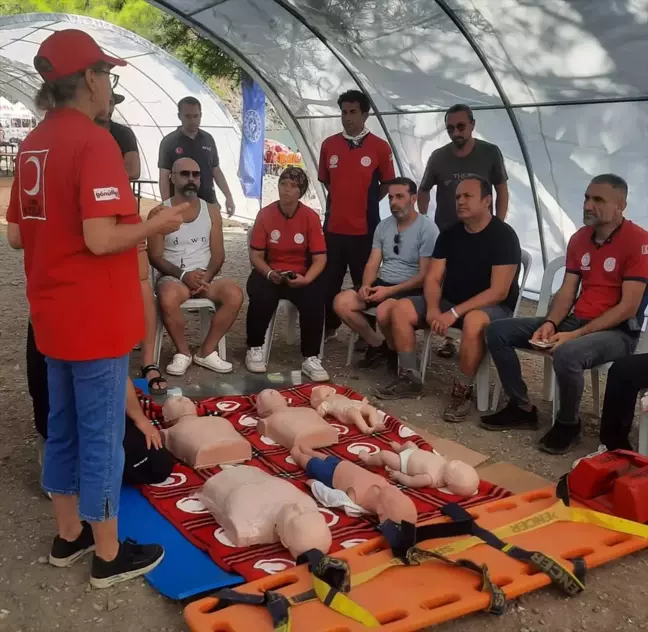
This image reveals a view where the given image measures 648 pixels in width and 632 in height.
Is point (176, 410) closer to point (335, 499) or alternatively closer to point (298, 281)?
point (335, 499)

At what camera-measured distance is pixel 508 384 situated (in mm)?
4441

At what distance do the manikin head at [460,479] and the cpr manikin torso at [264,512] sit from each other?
2.43 ft

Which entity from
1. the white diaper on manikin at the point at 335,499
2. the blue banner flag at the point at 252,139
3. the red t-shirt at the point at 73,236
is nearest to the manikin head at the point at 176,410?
the white diaper on manikin at the point at 335,499

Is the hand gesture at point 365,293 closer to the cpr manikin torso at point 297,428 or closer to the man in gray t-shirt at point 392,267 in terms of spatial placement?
the man in gray t-shirt at point 392,267

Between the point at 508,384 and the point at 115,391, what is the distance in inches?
107

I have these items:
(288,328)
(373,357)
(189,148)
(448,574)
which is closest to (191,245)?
(288,328)

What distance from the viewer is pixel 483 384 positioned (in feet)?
15.4

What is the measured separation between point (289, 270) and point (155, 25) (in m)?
19.0

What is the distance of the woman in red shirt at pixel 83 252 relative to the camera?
2184 mm

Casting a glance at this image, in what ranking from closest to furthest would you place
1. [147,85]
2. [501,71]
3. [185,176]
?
1. [185,176]
2. [501,71]
3. [147,85]

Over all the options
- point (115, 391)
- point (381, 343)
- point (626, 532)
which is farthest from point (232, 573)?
point (381, 343)

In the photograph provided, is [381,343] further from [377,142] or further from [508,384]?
[377,142]

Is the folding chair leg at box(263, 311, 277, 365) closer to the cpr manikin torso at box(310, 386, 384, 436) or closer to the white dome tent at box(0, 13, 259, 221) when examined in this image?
the cpr manikin torso at box(310, 386, 384, 436)

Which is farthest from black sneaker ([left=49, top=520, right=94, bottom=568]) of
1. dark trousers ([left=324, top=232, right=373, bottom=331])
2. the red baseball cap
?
dark trousers ([left=324, top=232, right=373, bottom=331])
